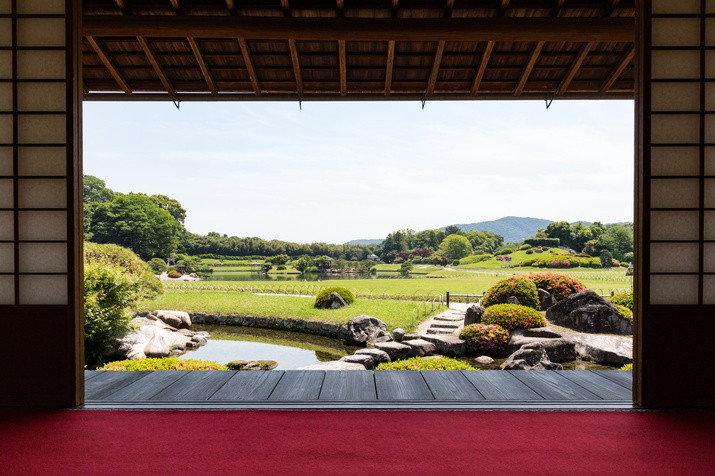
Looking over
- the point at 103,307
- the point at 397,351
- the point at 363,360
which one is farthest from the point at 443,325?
the point at 103,307

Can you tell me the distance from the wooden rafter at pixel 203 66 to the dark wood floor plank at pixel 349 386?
285 centimetres

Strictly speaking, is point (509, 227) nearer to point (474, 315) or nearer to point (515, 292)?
point (515, 292)

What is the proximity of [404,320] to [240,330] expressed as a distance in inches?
193

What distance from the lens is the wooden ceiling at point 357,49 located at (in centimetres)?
314

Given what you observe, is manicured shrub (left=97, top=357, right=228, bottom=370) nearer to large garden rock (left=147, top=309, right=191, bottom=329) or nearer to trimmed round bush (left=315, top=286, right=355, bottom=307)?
large garden rock (left=147, top=309, right=191, bottom=329)

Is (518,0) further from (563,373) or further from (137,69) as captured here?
(137,69)

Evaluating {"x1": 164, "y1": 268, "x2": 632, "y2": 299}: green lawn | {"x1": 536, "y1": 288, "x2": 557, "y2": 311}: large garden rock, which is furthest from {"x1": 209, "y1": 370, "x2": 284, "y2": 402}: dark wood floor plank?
{"x1": 164, "y1": 268, "x2": 632, "y2": 299}: green lawn

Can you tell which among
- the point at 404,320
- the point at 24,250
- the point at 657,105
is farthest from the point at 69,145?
the point at 404,320

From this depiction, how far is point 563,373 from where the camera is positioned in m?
3.16

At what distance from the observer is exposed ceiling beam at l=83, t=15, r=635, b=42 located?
311cm

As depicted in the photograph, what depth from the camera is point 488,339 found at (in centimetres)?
742

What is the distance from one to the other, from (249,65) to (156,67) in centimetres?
83

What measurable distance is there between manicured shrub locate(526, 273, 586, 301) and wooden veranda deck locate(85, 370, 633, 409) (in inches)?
291

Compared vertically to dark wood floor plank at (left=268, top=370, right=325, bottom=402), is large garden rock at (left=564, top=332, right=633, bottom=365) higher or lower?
lower
